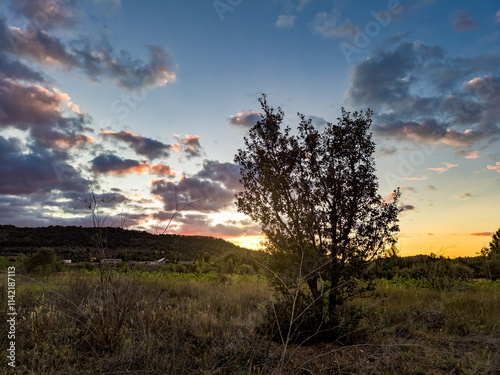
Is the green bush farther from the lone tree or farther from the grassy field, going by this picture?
the lone tree

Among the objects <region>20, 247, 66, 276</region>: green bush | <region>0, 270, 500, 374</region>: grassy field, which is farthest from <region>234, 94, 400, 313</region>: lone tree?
<region>20, 247, 66, 276</region>: green bush

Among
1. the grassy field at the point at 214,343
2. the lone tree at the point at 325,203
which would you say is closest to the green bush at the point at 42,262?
the grassy field at the point at 214,343

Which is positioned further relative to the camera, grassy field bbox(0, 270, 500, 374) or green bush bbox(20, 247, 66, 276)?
green bush bbox(20, 247, 66, 276)

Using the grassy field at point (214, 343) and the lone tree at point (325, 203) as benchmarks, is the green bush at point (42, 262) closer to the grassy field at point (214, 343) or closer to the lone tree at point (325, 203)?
the grassy field at point (214, 343)

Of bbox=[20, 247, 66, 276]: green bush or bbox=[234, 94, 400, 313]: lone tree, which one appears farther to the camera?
bbox=[20, 247, 66, 276]: green bush

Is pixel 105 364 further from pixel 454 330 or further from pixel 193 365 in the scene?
pixel 454 330

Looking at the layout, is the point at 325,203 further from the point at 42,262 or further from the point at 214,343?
the point at 42,262

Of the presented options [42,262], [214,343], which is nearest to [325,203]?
[214,343]

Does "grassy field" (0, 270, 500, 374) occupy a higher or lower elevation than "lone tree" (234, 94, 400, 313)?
lower

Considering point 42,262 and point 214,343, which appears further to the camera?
point 42,262

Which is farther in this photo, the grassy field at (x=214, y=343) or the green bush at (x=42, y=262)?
the green bush at (x=42, y=262)

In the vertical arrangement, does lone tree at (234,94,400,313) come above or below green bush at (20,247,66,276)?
above

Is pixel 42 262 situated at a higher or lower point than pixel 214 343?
higher

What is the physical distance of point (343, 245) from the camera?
6262 mm
